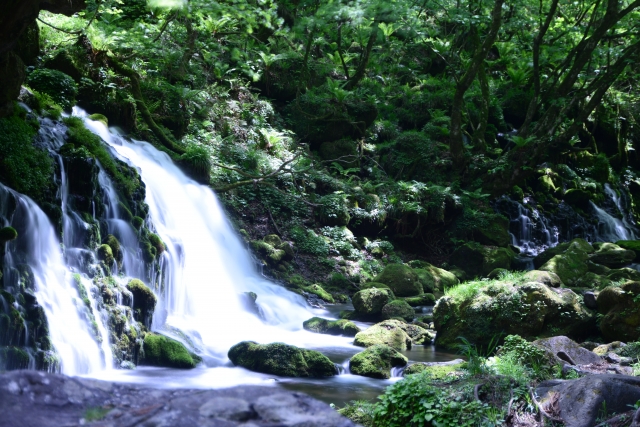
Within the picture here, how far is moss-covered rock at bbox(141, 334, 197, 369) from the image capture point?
865 centimetres

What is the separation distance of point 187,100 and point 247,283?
7117 millimetres

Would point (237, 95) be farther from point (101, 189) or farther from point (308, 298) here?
point (101, 189)

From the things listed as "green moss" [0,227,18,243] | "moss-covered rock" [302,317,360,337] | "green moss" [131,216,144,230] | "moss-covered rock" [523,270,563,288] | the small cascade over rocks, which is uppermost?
the small cascade over rocks

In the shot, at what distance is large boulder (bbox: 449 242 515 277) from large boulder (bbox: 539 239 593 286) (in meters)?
2.37

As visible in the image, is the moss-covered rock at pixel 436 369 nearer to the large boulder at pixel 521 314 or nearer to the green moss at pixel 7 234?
the large boulder at pixel 521 314

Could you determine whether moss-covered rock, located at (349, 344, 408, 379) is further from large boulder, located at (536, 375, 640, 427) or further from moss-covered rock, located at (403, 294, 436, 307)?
moss-covered rock, located at (403, 294, 436, 307)

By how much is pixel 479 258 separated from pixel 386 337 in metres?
8.78

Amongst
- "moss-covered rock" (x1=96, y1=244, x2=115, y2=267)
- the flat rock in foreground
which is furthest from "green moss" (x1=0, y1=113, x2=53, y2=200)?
the flat rock in foreground

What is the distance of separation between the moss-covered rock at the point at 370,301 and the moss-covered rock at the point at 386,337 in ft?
6.13

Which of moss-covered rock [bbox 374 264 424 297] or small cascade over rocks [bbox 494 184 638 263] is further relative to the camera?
small cascade over rocks [bbox 494 184 638 263]

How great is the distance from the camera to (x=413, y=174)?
22.3 meters

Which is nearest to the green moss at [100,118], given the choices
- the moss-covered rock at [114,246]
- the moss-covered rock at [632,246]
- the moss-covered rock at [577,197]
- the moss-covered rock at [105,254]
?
the moss-covered rock at [114,246]

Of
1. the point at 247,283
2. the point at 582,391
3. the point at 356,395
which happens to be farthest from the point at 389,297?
the point at 582,391

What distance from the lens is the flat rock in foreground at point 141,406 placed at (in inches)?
69.7
